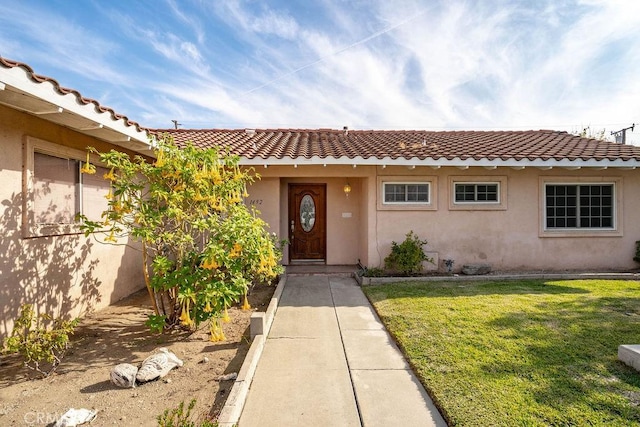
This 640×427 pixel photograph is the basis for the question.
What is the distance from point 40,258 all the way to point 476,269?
9563mm

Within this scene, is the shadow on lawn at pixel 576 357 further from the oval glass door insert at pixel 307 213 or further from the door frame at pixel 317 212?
the oval glass door insert at pixel 307 213

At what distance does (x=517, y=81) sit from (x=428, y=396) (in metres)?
12.1

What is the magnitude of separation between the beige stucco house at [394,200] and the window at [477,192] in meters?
0.03

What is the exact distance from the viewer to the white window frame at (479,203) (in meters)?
8.96

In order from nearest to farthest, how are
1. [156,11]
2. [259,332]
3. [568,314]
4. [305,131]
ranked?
[259,332] → [568,314] → [156,11] → [305,131]

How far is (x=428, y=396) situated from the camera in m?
3.25

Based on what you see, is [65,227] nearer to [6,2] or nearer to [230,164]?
[230,164]

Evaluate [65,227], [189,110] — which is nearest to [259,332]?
[65,227]

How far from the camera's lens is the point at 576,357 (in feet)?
12.9

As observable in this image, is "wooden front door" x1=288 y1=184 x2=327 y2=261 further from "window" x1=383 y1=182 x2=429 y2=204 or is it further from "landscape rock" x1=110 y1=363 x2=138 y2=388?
"landscape rock" x1=110 y1=363 x2=138 y2=388

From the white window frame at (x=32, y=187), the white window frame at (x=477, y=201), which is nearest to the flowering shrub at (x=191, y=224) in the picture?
the white window frame at (x=32, y=187)

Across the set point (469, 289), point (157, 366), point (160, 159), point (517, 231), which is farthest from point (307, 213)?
point (157, 366)

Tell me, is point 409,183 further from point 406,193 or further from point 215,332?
point 215,332

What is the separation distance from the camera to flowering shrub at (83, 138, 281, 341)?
4.12 metres
